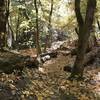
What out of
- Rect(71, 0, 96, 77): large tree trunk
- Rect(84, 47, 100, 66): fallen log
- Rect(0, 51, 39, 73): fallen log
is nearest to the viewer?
Rect(0, 51, 39, 73): fallen log

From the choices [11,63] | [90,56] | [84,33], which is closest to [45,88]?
[11,63]

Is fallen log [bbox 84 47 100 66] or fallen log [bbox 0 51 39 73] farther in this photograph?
fallen log [bbox 84 47 100 66]

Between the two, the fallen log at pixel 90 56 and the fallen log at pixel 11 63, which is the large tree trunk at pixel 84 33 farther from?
the fallen log at pixel 90 56

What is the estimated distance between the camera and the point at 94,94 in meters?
9.17

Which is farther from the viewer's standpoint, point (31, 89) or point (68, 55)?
point (68, 55)

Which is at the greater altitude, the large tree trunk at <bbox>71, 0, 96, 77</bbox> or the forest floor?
the large tree trunk at <bbox>71, 0, 96, 77</bbox>

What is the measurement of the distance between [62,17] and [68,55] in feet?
40.0

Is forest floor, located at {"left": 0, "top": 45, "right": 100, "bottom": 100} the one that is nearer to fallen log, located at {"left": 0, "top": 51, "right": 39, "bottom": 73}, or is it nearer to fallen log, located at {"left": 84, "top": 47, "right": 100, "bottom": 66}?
fallen log, located at {"left": 0, "top": 51, "right": 39, "bottom": 73}

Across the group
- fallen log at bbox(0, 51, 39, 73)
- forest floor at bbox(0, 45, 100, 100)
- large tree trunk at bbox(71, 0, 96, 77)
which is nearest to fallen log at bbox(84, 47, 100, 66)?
forest floor at bbox(0, 45, 100, 100)

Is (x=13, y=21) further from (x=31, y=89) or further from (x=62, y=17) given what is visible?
(x=31, y=89)

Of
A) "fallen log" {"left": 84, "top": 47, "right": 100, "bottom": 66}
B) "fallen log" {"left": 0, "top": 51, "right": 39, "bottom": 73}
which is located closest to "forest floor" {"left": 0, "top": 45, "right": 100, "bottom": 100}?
"fallen log" {"left": 0, "top": 51, "right": 39, "bottom": 73}

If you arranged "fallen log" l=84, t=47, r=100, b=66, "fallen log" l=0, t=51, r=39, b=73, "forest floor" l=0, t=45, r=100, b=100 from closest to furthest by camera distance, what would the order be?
"forest floor" l=0, t=45, r=100, b=100
"fallen log" l=0, t=51, r=39, b=73
"fallen log" l=84, t=47, r=100, b=66

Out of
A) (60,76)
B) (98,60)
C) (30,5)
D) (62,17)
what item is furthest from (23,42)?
(60,76)

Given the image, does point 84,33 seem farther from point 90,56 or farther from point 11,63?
point 90,56
